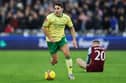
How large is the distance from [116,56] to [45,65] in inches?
218

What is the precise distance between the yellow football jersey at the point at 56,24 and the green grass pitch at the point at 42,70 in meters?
1.26

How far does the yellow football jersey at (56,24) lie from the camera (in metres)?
15.5

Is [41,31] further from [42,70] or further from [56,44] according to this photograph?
[56,44]

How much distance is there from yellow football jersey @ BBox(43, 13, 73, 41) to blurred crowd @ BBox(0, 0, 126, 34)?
49.0 ft

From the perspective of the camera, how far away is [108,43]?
95.7 feet

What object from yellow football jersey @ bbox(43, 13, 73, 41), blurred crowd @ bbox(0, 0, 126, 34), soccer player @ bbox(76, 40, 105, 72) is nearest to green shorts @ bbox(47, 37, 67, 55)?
yellow football jersey @ bbox(43, 13, 73, 41)

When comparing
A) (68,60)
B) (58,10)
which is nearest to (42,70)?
(68,60)

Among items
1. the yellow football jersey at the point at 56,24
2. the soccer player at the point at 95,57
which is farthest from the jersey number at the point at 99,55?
the yellow football jersey at the point at 56,24

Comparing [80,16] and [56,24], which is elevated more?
[56,24]

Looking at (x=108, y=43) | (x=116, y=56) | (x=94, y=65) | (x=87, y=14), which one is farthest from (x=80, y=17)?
(x=94, y=65)

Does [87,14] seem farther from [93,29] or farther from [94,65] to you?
[94,65]

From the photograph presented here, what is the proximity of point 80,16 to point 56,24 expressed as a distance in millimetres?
15609

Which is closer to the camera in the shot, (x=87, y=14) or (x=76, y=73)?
(x=76, y=73)

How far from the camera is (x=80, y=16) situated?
102 feet
